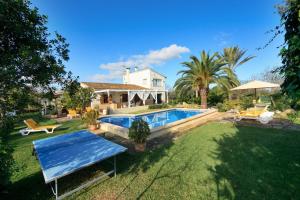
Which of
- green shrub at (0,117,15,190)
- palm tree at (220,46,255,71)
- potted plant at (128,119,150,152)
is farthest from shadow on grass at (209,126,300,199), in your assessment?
palm tree at (220,46,255,71)

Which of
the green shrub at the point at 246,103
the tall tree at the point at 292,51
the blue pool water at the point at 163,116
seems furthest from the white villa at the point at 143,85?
the tall tree at the point at 292,51

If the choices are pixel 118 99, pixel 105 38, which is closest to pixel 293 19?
pixel 105 38

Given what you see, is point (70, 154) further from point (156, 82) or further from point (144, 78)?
point (156, 82)

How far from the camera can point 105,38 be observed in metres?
22.8

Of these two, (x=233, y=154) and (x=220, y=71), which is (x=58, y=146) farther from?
(x=220, y=71)

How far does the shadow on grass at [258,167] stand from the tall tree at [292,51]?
9.10 ft

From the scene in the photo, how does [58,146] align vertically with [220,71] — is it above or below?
below

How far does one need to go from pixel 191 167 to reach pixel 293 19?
13.9 ft

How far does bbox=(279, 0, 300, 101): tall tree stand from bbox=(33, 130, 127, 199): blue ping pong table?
399 cm

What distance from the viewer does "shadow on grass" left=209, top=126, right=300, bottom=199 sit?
11.2ft

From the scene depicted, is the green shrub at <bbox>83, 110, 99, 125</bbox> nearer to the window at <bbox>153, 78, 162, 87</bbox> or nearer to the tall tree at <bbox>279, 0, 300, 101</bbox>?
the tall tree at <bbox>279, 0, 300, 101</bbox>

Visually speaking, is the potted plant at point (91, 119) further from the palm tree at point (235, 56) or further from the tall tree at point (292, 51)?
the palm tree at point (235, 56)

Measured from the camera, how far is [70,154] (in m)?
4.34

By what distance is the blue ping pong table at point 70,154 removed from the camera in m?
3.45
